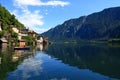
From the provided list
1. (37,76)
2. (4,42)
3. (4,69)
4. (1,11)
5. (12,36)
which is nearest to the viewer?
(37,76)

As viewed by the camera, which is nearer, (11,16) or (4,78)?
(4,78)

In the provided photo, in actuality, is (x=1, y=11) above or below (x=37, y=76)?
above

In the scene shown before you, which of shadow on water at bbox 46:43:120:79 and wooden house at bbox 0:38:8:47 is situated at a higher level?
wooden house at bbox 0:38:8:47

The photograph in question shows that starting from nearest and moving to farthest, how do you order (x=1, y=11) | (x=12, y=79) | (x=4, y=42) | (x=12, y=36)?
(x=12, y=79), (x=4, y=42), (x=12, y=36), (x=1, y=11)

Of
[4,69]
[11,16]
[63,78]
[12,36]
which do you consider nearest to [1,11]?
[11,16]

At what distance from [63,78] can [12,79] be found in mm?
7901

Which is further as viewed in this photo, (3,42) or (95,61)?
(3,42)

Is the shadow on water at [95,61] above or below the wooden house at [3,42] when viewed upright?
below

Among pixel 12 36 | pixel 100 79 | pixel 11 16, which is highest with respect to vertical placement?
pixel 11 16

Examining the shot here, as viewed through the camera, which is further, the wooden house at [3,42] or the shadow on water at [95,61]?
the wooden house at [3,42]

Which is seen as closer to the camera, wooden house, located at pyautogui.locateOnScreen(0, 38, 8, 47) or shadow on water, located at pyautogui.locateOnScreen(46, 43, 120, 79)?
shadow on water, located at pyautogui.locateOnScreen(46, 43, 120, 79)

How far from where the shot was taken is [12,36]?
142 meters

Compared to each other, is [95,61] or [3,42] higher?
[3,42]

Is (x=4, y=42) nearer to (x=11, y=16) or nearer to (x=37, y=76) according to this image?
(x=11, y=16)
